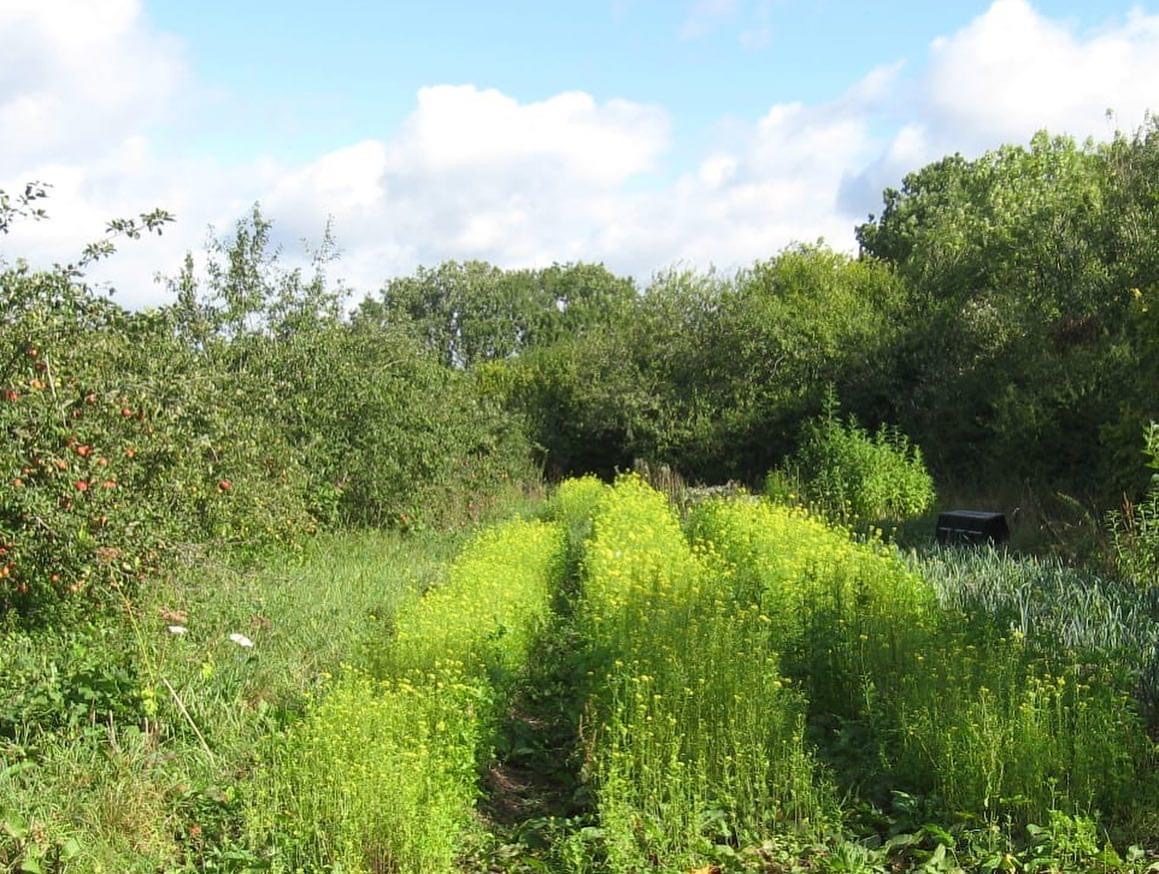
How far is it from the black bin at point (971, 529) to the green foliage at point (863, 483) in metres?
2.47

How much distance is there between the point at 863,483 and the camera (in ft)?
47.1

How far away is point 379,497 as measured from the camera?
13445 mm

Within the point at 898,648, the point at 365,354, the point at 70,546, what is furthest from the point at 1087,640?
the point at 365,354

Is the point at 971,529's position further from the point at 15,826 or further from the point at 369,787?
the point at 15,826

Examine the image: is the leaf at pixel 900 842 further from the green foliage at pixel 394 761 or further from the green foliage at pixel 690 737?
the green foliage at pixel 394 761

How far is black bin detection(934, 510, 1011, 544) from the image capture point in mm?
10312

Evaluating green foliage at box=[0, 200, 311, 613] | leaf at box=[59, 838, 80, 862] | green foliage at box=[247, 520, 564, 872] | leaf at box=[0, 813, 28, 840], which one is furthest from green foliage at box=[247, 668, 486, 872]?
green foliage at box=[0, 200, 311, 613]

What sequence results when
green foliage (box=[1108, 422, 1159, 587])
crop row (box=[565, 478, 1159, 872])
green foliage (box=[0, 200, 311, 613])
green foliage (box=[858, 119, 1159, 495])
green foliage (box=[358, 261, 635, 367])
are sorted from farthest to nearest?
green foliage (box=[358, 261, 635, 367]) < green foliage (box=[858, 119, 1159, 495]) < green foliage (box=[1108, 422, 1159, 587]) < green foliage (box=[0, 200, 311, 613]) < crop row (box=[565, 478, 1159, 872])

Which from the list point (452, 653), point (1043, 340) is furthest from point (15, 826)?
point (1043, 340)

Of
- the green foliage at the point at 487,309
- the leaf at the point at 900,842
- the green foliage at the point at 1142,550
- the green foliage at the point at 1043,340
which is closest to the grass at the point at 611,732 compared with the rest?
the leaf at the point at 900,842

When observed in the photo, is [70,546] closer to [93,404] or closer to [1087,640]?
[93,404]

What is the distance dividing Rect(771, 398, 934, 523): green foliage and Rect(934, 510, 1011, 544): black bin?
8.10ft

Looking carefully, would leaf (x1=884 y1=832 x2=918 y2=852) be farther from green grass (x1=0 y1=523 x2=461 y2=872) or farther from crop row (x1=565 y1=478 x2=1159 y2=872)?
green grass (x1=0 y1=523 x2=461 y2=872)

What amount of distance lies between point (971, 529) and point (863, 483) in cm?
396
